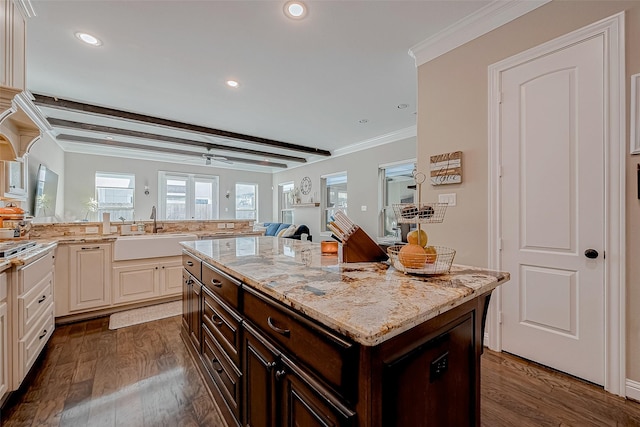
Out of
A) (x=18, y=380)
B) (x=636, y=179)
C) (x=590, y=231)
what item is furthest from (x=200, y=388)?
(x=636, y=179)

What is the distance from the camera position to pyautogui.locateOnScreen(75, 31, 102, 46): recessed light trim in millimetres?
2367

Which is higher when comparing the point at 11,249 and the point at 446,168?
the point at 446,168

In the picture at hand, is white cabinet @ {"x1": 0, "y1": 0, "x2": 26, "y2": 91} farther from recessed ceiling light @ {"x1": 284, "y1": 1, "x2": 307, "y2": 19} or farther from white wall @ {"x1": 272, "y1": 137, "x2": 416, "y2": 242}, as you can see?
white wall @ {"x1": 272, "y1": 137, "x2": 416, "y2": 242}

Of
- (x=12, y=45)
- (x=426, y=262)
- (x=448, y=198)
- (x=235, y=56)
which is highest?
(x=235, y=56)

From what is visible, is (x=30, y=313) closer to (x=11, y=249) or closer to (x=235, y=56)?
(x=11, y=249)

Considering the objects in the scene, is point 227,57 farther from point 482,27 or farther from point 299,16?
point 482,27

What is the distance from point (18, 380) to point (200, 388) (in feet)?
3.61

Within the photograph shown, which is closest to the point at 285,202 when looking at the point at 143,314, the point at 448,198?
the point at 143,314

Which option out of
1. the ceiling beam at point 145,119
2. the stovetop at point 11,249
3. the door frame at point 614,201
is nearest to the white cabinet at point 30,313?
the stovetop at point 11,249

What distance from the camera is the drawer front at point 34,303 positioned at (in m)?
1.77

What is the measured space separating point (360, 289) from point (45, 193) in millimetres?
5474

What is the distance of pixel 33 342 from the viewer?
196 cm

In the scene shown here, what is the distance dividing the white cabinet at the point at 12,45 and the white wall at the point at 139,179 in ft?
17.1

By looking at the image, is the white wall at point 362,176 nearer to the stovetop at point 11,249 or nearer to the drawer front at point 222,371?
the drawer front at point 222,371
